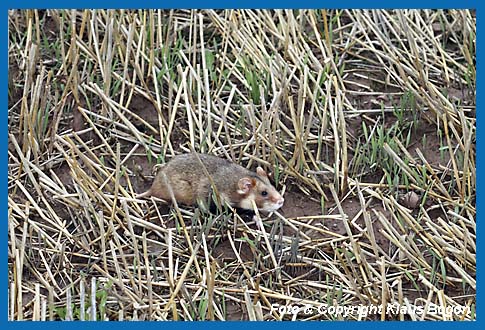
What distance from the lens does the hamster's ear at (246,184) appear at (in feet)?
18.6

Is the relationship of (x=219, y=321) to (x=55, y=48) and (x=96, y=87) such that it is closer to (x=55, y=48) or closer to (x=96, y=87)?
(x=96, y=87)

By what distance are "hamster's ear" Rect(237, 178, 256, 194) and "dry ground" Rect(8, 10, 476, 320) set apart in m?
0.20

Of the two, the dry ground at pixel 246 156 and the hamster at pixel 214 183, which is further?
the hamster at pixel 214 183

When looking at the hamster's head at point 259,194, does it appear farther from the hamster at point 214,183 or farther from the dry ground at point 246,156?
the dry ground at point 246,156

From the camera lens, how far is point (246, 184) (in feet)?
18.6

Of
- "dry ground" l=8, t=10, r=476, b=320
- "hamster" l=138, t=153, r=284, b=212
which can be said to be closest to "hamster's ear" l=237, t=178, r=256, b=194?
"hamster" l=138, t=153, r=284, b=212

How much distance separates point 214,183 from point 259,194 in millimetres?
265

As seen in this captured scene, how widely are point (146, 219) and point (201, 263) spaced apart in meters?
0.44

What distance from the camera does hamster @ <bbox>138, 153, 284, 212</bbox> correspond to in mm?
5660

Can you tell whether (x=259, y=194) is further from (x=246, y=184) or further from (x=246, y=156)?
(x=246, y=156)

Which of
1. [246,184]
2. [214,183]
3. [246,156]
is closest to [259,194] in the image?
[246,184]

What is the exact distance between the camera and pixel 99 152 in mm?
5992

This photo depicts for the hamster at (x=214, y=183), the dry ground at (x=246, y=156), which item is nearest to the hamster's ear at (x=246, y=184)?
the hamster at (x=214, y=183)

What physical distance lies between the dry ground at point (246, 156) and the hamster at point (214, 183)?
11 centimetres
